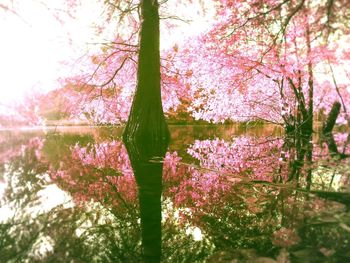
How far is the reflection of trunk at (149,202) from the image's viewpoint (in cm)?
292

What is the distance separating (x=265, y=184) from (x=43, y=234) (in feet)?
8.57

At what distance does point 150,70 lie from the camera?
12.7 metres

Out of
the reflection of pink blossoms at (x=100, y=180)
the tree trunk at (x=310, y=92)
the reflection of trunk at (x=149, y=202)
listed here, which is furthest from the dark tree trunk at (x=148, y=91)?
the tree trunk at (x=310, y=92)

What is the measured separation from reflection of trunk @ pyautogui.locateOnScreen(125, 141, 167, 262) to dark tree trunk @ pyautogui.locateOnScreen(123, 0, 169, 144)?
4.15 m

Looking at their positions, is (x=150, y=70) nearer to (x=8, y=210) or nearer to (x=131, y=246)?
(x=8, y=210)

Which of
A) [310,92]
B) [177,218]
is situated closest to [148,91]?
[310,92]

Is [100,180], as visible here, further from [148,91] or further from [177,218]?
[148,91]

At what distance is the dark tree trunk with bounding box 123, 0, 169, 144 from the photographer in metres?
12.3

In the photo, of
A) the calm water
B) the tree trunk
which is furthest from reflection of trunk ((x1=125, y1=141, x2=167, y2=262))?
the tree trunk

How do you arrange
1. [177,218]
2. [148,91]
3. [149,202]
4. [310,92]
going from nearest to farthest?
[177,218], [149,202], [148,91], [310,92]

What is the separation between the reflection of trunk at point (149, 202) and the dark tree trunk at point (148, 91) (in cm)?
415

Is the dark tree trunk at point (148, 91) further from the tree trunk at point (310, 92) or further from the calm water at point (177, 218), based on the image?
the calm water at point (177, 218)

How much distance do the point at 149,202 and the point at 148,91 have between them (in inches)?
334

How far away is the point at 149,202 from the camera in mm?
4293
